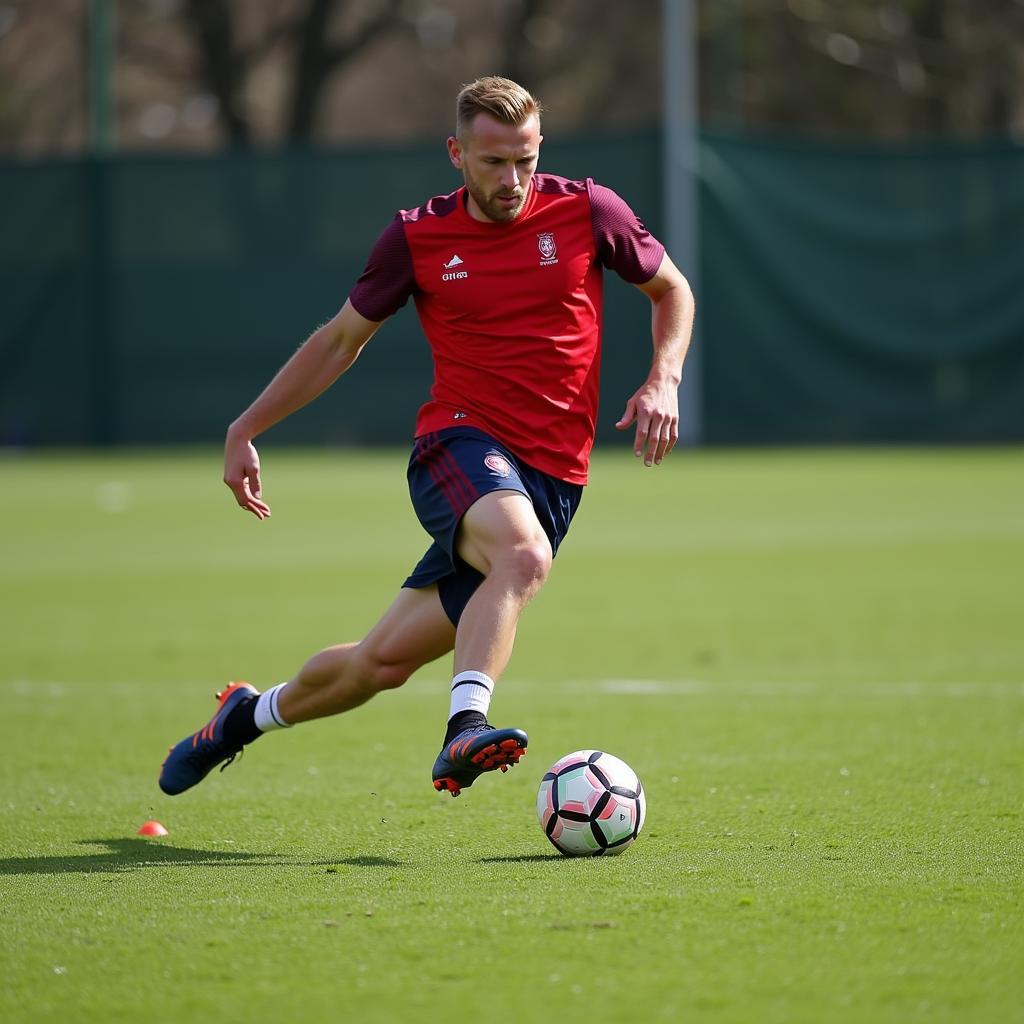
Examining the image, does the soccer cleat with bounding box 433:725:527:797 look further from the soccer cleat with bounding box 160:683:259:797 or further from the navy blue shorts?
the soccer cleat with bounding box 160:683:259:797

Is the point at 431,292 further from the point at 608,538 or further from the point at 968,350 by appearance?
the point at 968,350

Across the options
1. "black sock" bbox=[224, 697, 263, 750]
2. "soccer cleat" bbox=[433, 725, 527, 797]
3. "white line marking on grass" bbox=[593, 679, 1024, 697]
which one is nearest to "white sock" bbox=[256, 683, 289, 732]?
"black sock" bbox=[224, 697, 263, 750]

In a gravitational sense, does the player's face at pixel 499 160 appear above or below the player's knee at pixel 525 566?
above

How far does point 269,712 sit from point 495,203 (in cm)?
185

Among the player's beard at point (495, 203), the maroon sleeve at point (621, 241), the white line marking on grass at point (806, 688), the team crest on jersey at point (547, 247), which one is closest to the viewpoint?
the player's beard at point (495, 203)

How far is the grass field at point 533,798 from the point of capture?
3852 mm

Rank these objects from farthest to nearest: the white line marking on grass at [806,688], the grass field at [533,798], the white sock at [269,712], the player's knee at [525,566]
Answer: the white line marking on grass at [806,688] → the white sock at [269,712] → the player's knee at [525,566] → the grass field at [533,798]

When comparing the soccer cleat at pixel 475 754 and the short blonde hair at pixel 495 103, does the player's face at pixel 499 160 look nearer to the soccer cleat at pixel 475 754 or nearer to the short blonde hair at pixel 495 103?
the short blonde hair at pixel 495 103

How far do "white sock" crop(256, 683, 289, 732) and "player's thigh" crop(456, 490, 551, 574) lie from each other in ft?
3.22

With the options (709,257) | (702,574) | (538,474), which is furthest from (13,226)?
(538,474)

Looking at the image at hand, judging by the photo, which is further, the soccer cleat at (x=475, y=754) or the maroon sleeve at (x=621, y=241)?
the maroon sleeve at (x=621, y=241)

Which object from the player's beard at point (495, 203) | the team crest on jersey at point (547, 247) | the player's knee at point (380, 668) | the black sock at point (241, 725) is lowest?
the black sock at point (241, 725)

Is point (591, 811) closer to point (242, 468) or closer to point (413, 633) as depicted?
point (413, 633)

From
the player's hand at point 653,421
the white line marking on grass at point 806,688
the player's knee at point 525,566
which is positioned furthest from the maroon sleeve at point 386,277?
the white line marking on grass at point 806,688
